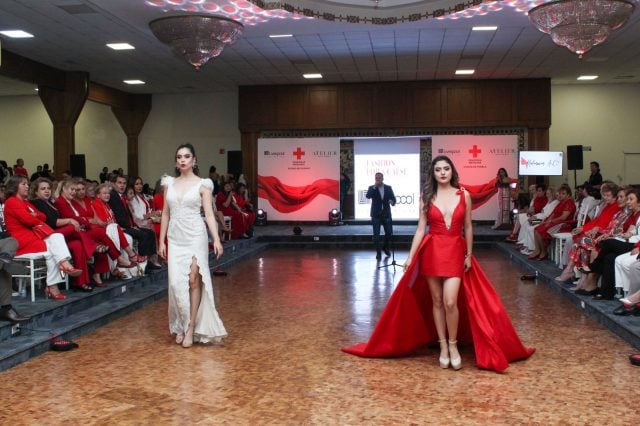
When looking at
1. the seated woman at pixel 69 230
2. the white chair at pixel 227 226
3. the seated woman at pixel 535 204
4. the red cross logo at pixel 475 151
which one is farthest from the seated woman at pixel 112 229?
the red cross logo at pixel 475 151

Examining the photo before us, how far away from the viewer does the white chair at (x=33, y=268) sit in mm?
5848

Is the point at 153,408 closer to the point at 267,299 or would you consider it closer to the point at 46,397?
the point at 46,397

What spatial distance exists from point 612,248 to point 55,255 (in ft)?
16.9

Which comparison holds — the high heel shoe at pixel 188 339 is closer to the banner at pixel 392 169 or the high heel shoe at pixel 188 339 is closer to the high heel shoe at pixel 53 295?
the high heel shoe at pixel 53 295

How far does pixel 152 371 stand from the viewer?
173 inches

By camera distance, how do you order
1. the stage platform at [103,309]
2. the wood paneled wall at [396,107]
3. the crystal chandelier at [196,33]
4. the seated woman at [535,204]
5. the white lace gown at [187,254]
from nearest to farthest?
the stage platform at [103,309], the white lace gown at [187,254], the crystal chandelier at [196,33], the seated woman at [535,204], the wood paneled wall at [396,107]

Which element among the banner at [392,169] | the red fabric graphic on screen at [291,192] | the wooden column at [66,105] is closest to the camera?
the wooden column at [66,105]

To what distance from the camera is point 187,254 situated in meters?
5.00

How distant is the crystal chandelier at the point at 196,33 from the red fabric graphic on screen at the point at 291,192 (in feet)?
22.5

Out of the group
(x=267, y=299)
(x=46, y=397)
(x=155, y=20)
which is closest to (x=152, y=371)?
(x=46, y=397)

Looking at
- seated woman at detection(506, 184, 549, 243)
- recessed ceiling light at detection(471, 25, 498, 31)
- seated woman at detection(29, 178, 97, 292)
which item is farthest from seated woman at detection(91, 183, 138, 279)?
seated woman at detection(506, 184, 549, 243)

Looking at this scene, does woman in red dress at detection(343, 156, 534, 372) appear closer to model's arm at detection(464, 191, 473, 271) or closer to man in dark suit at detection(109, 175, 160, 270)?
model's arm at detection(464, 191, 473, 271)

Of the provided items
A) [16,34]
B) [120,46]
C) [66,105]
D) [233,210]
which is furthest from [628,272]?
[66,105]

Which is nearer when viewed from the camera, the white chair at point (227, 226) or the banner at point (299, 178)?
the white chair at point (227, 226)
